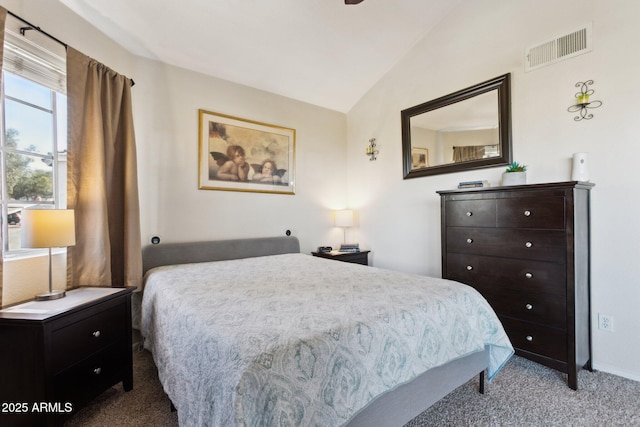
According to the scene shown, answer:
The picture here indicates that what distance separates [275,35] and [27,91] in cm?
201

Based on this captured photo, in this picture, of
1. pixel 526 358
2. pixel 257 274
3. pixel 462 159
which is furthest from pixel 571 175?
pixel 257 274

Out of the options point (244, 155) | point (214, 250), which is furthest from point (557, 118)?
point (214, 250)

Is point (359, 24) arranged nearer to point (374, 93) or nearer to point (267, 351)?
point (374, 93)

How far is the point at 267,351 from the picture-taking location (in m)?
0.92

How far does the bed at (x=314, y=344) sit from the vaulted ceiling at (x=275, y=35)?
6.99ft

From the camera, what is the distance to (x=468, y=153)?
9.32 ft

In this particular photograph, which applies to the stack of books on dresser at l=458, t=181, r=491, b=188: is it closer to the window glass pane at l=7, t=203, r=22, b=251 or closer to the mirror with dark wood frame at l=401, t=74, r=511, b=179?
the mirror with dark wood frame at l=401, t=74, r=511, b=179

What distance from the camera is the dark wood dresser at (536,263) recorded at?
188cm

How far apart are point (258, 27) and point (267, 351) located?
285 cm

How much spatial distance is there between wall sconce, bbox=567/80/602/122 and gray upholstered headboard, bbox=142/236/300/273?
9.55 ft

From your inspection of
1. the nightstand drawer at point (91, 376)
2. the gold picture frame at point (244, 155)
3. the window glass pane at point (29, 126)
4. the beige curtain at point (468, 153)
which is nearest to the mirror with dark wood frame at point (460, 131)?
the beige curtain at point (468, 153)

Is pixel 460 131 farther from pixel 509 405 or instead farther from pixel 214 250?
pixel 214 250

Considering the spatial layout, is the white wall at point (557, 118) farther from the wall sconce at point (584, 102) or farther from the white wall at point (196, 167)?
the white wall at point (196, 167)

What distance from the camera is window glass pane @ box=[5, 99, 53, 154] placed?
1.77 metres
